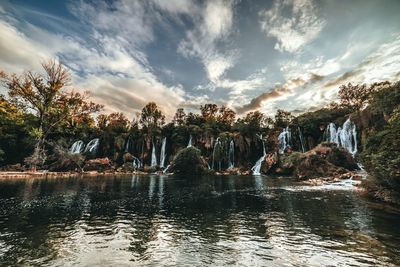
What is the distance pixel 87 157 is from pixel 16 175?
102 ft

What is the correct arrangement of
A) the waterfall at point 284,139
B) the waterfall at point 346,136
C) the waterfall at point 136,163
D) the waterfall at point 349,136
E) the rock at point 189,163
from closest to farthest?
1. the waterfall at point 349,136
2. the waterfall at point 346,136
3. the rock at point 189,163
4. the waterfall at point 284,139
5. the waterfall at point 136,163

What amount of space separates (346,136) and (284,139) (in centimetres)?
1688

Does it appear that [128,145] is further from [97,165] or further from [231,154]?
[231,154]

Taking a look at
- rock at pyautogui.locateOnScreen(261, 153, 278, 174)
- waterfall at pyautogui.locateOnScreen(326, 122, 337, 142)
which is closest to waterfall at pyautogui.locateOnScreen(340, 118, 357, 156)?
waterfall at pyautogui.locateOnScreen(326, 122, 337, 142)

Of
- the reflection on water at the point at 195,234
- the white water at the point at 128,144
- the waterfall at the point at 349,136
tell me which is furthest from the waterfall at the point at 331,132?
the white water at the point at 128,144

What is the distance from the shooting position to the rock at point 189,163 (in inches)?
2420

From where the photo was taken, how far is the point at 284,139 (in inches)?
2778

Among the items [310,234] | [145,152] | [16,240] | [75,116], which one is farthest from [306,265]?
[145,152]

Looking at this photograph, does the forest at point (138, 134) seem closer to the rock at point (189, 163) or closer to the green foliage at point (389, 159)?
the rock at point (189, 163)

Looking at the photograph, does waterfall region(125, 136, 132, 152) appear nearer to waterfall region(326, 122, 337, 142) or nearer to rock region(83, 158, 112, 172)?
rock region(83, 158, 112, 172)

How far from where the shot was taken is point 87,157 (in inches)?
2788

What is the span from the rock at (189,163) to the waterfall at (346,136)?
36313 mm

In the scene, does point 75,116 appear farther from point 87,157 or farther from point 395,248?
point 395,248

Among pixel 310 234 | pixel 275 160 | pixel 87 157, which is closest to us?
pixel 310 234
